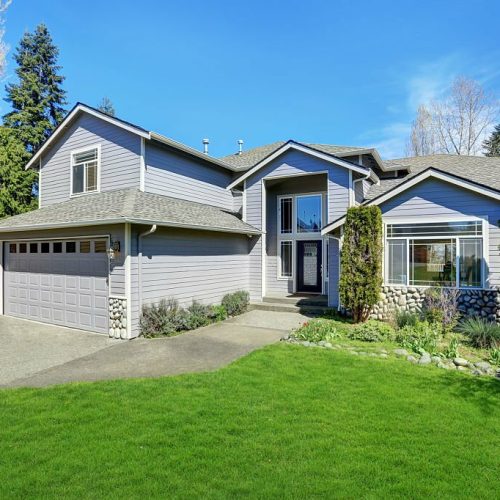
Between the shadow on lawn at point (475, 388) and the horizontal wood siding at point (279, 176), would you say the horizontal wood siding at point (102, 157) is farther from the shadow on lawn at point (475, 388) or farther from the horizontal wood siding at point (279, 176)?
the shadow on lawn at point (475, 388)

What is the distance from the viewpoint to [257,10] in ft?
39.2

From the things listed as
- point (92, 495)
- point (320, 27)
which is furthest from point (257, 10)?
point (92, 495)

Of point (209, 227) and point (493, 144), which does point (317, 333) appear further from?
point (493, 144)

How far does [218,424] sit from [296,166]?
408 inches

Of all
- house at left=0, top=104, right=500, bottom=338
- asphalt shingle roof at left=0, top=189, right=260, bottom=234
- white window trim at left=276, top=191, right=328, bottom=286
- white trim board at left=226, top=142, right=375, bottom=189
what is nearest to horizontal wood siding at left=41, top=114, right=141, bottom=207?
house at left=0, top=104, right=500, bottom=338

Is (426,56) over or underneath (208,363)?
over

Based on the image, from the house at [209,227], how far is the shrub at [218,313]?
578 mm

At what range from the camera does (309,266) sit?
46.0ft

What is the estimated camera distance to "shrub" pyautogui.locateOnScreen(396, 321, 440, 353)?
737cm

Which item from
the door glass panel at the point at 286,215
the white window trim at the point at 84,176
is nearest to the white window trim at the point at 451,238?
the door glass panel at the point at 286,215

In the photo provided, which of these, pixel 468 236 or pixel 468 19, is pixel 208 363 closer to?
pixel 468 236

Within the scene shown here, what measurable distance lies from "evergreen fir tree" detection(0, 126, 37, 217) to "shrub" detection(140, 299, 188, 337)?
15056mm

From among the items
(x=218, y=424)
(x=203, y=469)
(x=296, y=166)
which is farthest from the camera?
(x=296, y=166)

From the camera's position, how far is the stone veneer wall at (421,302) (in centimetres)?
918
